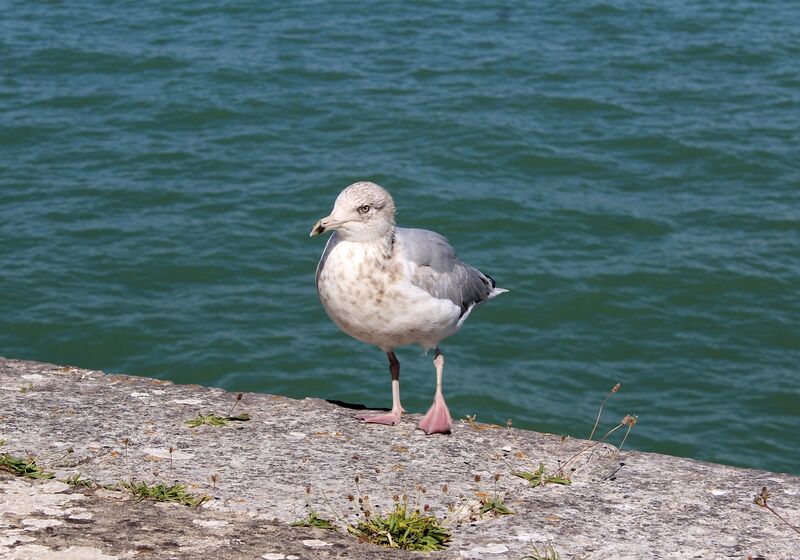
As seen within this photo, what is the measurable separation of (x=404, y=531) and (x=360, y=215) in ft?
8.06

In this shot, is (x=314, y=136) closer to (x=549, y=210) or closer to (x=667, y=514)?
(x=549, y=210)

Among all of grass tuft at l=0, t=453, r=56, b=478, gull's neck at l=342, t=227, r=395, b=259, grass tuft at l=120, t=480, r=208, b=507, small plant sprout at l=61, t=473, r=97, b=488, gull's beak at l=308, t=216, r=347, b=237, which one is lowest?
grass tuft at l=120, t=480, r=208, b=507

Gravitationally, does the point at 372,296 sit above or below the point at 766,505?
above

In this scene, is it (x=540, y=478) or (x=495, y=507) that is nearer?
(x=495, y=507)

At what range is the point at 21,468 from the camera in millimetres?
6340

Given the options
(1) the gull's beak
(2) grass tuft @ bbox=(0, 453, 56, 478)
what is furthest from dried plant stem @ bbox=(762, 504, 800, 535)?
(2) grass tuft @ bbox=(0, 453, 56, 478)

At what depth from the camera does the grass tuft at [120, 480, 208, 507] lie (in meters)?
6.16

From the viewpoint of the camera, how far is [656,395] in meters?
14.6

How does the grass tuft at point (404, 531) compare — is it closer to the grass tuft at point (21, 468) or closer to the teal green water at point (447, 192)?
the grass tuft at point (21, 468)

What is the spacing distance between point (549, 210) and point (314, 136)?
439 centimetres

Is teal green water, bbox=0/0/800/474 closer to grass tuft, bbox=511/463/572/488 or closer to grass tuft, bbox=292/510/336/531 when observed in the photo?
grass tuft, bbox=511/463/572/488

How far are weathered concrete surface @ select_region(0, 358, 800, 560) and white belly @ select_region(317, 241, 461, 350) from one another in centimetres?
66

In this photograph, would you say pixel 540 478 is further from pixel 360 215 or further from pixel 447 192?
pixel 447 192

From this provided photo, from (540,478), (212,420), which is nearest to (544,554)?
(540,478)
